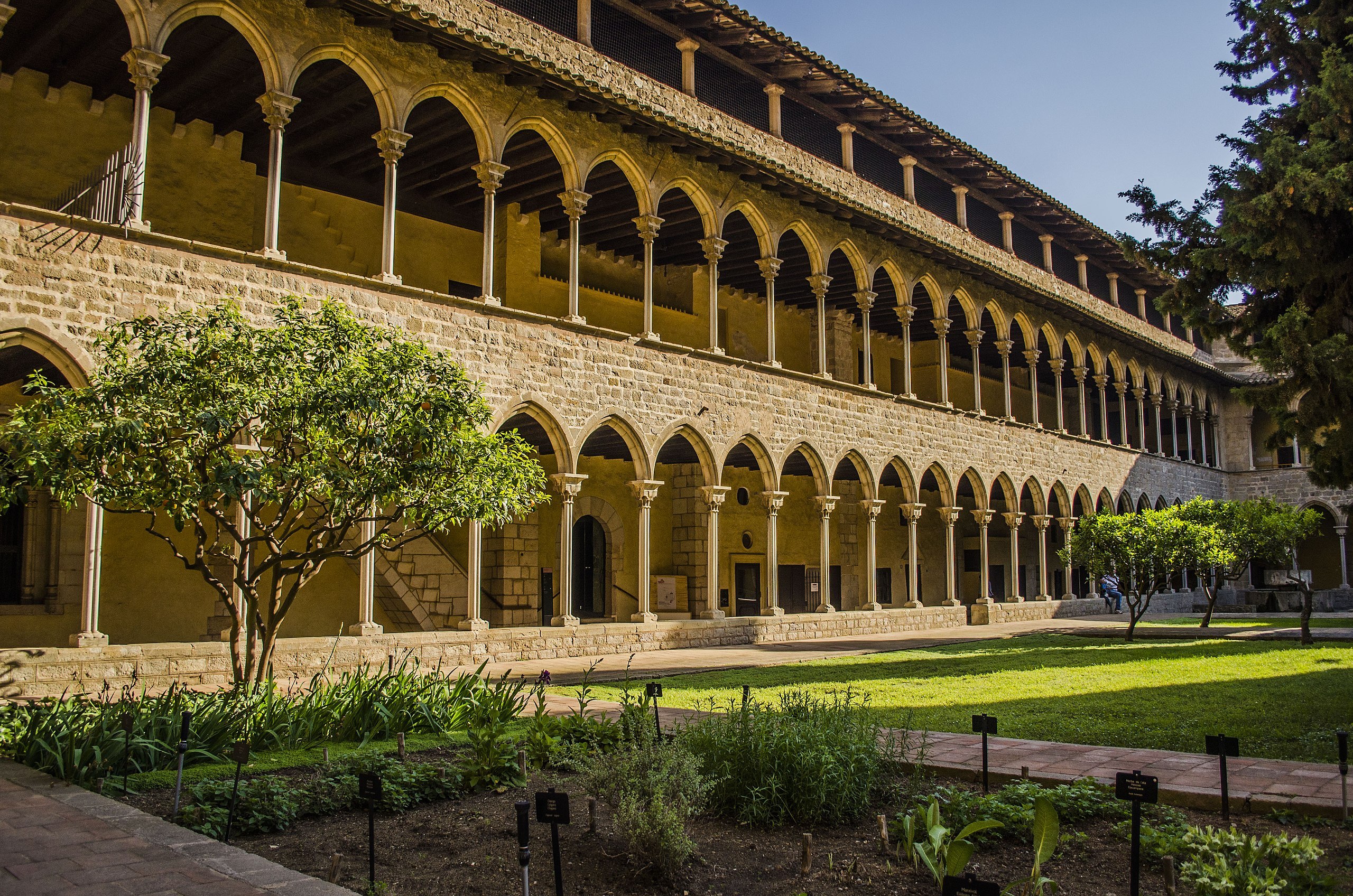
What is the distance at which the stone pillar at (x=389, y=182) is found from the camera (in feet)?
44.4

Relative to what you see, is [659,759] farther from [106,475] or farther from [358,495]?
[106,475]

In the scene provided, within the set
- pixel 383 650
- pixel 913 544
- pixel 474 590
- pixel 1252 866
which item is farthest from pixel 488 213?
pixel 1252 866

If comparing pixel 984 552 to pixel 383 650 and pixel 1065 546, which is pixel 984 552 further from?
pixel 383 650

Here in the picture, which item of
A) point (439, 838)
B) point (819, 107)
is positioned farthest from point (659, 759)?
point (819, 107)

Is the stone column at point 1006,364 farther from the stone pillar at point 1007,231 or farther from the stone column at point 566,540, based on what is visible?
the stone column at point 566,540

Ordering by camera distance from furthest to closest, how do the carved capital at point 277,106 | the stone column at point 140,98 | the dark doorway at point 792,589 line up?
the dark doorway at point 792,589, the carved capital at point 277,106, the stone column at point 140,98

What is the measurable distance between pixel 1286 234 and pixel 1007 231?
1888 cm

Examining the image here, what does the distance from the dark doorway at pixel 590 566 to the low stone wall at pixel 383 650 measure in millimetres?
4277

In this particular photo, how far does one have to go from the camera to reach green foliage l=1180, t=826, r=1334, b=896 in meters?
3.60

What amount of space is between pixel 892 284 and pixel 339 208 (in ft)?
40.1

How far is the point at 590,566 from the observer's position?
70.3ft

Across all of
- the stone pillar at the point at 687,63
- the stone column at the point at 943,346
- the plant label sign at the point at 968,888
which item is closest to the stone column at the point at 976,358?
the stone column at the point at 943,346

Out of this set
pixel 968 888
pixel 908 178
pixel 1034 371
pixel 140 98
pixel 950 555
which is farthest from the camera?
pixel 1034 371

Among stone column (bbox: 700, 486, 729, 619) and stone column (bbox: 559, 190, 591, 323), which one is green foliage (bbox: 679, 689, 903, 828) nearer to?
stone column (bbox: 559, 190, 591, 323)
